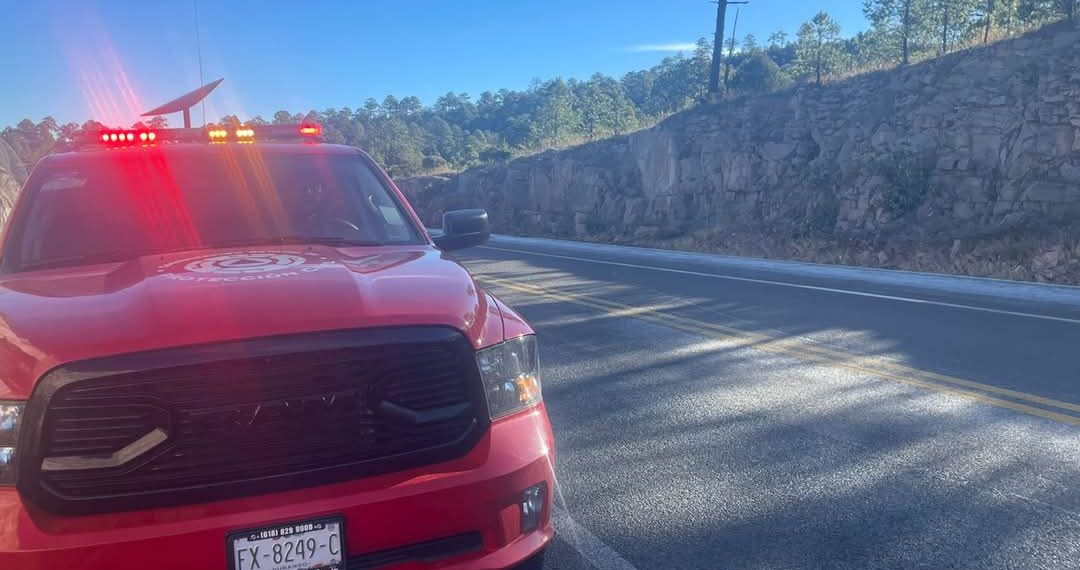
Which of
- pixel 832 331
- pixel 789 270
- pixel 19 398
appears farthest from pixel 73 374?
pixel 789 270

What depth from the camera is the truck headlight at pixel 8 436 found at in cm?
250

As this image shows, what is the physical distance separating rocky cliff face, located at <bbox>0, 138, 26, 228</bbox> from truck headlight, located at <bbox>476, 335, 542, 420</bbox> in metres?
5.56

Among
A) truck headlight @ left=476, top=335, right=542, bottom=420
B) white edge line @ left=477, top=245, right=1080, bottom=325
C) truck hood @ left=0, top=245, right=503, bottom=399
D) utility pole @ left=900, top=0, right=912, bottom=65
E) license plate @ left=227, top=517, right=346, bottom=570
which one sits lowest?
white edge line @ left=477, top=245, right=1080, bottom=325

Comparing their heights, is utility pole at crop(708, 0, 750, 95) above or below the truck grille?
above

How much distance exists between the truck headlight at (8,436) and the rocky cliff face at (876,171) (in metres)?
16.7

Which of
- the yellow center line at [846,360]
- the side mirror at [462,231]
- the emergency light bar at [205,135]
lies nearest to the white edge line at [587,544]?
the side mirror at [462,231]


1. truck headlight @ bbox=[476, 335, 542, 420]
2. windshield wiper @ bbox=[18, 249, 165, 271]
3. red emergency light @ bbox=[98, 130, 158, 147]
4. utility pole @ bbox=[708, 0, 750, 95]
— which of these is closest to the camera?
truck headlight @ bbox=[476, 335, 542, 420]

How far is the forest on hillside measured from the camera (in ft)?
87.1

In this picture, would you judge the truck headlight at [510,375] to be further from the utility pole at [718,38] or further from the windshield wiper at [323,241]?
the utility pole at [718,38]

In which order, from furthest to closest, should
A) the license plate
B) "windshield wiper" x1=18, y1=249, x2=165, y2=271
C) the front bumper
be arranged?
1. "windshield wiper" x1=18, y1=249, x2=165, y2=271
2. the license plate
3. the front bumper

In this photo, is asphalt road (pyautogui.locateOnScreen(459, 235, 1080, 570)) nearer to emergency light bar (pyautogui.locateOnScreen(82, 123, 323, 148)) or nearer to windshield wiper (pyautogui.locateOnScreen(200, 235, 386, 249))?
windshield wiper (pyautogui.locateOnScreen(200, 235, 386, 249))

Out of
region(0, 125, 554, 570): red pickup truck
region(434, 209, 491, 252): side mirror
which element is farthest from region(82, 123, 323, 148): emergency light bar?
region(0, 125, 554, 570): red pickup truck

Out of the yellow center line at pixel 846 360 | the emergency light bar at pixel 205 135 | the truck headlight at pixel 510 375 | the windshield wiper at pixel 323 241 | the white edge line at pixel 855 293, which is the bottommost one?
the white edge line at pixel 855 293

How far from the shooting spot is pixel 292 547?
2576 millimetres
